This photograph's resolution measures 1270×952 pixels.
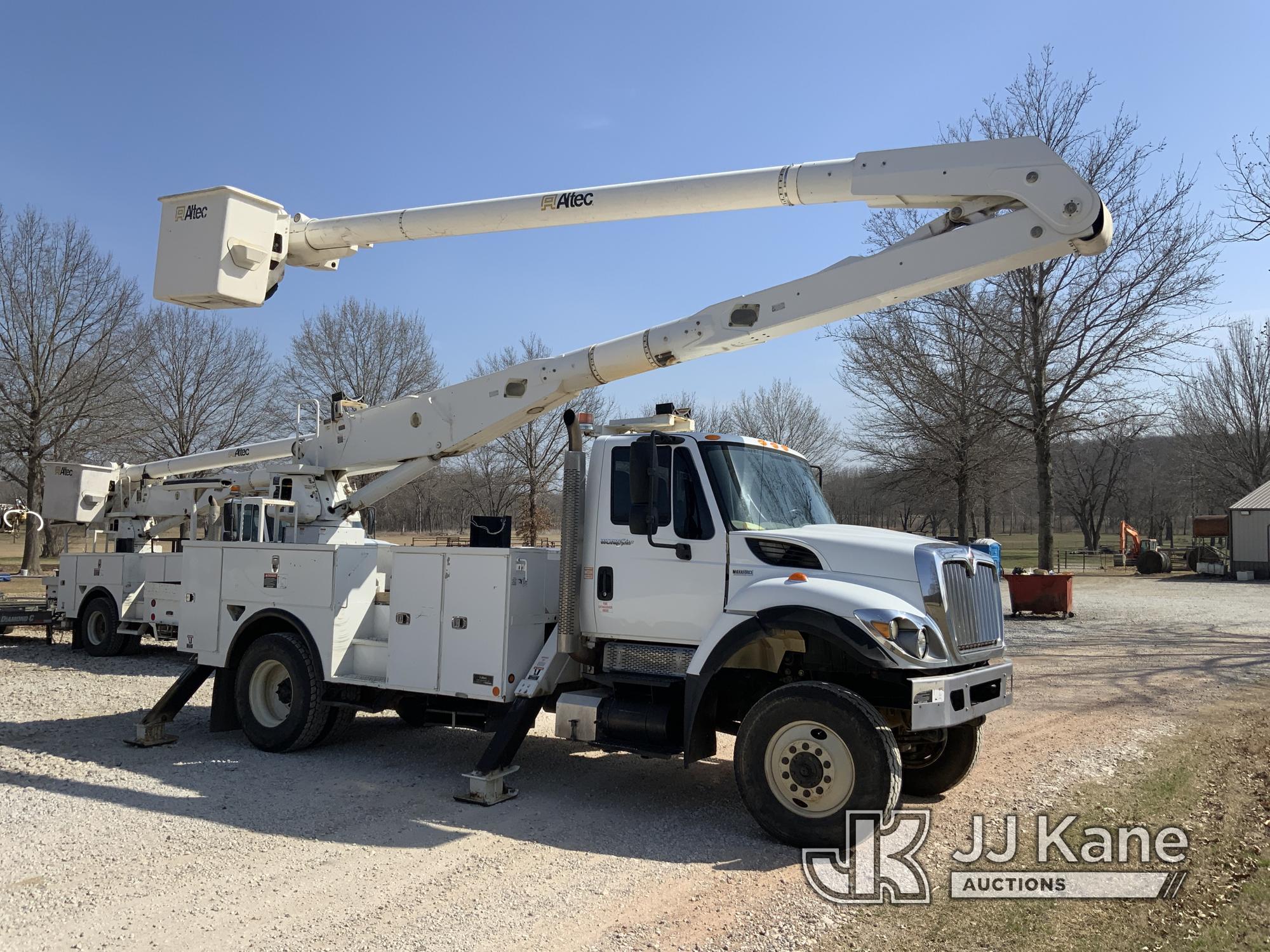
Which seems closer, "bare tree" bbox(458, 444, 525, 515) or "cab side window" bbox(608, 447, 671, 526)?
"cab side window" bbox(608, 447, 671, 526)

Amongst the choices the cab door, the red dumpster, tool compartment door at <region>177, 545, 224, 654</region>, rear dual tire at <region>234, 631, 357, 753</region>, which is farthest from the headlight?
the red dumpster

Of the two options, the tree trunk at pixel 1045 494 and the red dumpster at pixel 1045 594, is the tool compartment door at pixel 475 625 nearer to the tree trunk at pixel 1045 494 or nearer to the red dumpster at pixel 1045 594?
the red dumpster at pixel 1045 594

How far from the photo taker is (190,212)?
9281 millimetres

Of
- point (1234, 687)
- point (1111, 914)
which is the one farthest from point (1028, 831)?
point (1234, 687)

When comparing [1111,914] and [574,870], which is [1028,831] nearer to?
[1111,914]

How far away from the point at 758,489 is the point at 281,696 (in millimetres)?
5005

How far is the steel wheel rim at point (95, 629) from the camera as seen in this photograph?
1588 centimetres

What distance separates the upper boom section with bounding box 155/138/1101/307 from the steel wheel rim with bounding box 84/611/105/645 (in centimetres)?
898

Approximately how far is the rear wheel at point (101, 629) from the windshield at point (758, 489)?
41.9ft

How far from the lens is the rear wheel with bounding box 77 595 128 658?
15594 mm

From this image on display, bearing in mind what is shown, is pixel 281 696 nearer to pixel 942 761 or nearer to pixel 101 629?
pixel 942 761

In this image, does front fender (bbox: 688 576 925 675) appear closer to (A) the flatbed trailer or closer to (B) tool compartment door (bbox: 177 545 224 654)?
(B) tool compartment door (bbox: 177 545 224 654)

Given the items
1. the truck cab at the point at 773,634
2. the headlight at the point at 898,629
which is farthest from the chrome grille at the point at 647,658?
the headlight at the point at 898,629

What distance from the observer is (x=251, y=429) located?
3716 centimetres
